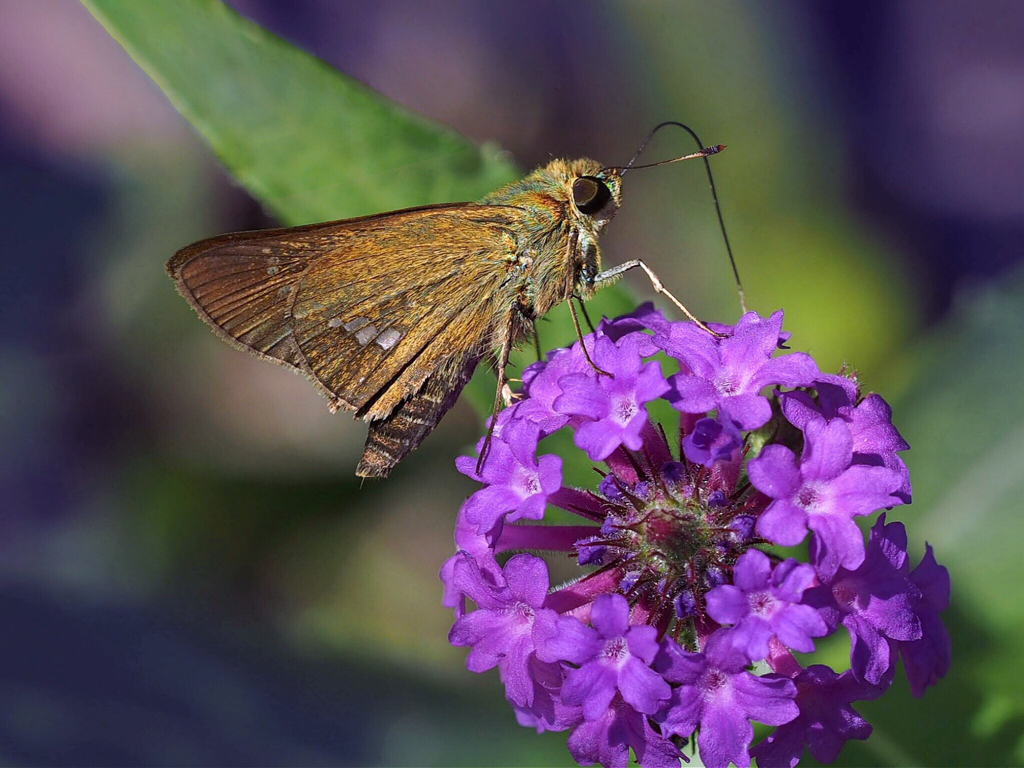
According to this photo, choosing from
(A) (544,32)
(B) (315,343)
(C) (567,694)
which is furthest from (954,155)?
(C) (567,694)

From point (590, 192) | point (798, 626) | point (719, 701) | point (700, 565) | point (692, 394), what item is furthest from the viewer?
point (590, 192)

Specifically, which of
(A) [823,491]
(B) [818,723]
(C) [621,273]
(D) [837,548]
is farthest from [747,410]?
(C) [621,273]

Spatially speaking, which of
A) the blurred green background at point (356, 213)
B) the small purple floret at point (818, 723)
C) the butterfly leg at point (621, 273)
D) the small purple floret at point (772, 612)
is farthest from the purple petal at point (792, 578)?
the blurred green background at point (356, 213)

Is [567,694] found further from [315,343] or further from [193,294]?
[193,294]

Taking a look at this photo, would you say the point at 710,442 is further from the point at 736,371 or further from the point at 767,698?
the point at 767,698

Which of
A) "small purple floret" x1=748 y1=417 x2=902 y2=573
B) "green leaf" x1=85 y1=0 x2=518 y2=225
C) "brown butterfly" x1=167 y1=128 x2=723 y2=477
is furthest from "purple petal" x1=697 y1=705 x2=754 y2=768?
"green leaf" x1=85 y1=0 x2=518 y2=225

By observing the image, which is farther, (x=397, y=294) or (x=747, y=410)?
(x=397, y=294)
